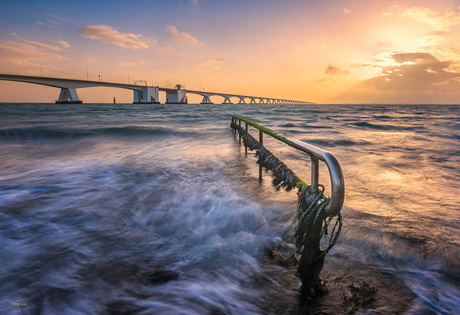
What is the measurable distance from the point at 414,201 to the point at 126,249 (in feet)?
16.5

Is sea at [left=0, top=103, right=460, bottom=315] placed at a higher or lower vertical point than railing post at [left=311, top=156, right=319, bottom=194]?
lower

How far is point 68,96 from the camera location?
7550cm

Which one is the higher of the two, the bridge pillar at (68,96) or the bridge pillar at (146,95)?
the bridge pillar at (146,95)

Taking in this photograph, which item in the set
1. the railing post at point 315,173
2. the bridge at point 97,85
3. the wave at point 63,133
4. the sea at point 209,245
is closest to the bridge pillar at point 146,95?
the bridge at point 97,85

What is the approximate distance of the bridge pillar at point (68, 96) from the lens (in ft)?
240

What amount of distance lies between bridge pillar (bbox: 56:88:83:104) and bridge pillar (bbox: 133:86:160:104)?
2126 centimetres

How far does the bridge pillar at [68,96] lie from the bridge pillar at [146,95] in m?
21.3

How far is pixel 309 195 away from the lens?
207 centimetres

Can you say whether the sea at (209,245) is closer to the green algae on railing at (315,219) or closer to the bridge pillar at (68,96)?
the green algae on railing at (315,219)

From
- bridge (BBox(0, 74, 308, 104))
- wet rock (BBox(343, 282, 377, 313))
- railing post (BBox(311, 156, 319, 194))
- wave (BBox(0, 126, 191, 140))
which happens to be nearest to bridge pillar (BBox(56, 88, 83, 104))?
bridge (BBox(0, 74, 308, 104))

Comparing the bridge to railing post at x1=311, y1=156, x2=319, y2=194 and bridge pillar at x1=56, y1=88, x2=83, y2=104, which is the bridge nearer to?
bridge pillar at x1=56, y1=88, x2=83, y2=104

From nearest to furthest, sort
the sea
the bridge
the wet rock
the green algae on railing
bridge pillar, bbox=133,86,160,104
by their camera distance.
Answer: the green algae on railing < the wet rock < the sea < the bridge < bridge pillar, bbox=133,86,160,104

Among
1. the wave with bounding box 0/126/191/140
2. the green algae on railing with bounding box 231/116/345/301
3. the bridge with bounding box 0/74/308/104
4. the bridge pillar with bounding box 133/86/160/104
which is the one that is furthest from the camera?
the bridge pillar with bounding box 133/86/160/104

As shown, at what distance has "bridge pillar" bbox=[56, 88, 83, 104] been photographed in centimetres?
7306
